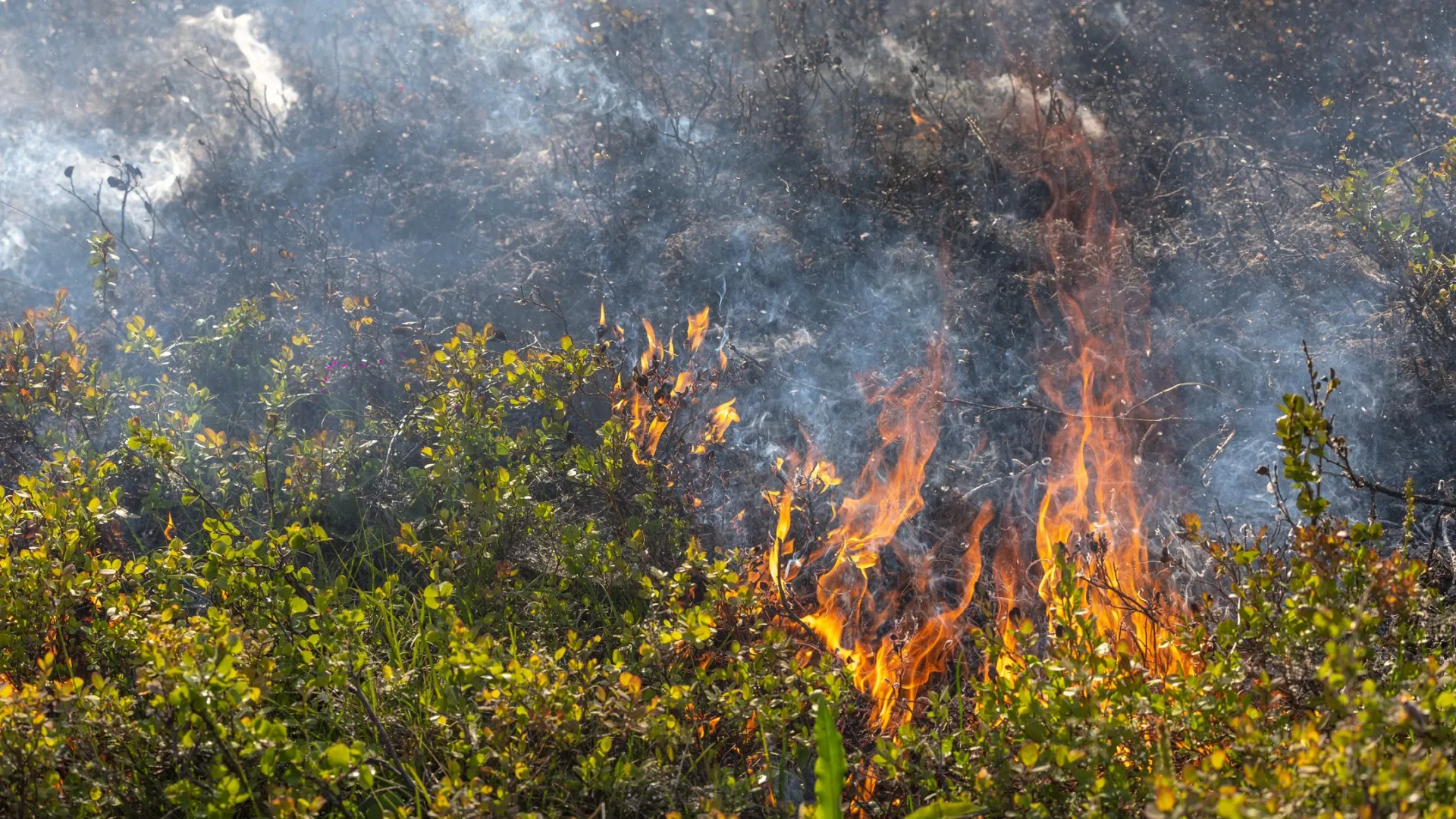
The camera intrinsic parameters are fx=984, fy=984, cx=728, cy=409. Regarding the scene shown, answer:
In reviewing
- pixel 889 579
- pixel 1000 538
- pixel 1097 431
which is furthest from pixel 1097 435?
pixel 889 579

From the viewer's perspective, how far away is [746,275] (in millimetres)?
4938

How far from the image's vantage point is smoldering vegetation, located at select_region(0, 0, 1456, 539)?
4254 mm

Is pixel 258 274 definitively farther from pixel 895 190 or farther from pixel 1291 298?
pixel 1291 298

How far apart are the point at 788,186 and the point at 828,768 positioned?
12.2 feet

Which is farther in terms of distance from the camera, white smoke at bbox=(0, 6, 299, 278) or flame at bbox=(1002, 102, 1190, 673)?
white smoke at bbox=(0, 6, 299, 278)

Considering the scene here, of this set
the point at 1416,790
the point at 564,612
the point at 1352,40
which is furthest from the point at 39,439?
the point at 1352,40

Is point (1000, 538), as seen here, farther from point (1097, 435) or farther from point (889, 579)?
point (1097, 435)

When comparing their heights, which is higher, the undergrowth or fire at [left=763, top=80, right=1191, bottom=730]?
fire at [left=763, top=80, right=1191, bottom=730]

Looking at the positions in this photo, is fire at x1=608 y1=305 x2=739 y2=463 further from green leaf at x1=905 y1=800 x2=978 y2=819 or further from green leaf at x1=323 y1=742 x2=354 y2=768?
green leaf at x1=905 y1=800 x2=978 y2=819

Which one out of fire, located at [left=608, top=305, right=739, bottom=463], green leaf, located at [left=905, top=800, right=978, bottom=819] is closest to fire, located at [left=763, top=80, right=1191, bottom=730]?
fire, located at [left=608, top=305, right=739, bottom=463]

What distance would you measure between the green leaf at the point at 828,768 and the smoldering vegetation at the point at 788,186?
174cm

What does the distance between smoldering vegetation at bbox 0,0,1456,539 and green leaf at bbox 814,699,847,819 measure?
68.6 inches

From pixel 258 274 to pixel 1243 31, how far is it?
6.10 metres

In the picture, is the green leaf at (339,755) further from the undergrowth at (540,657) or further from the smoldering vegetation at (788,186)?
the smoldering vegetation at (788,186)
